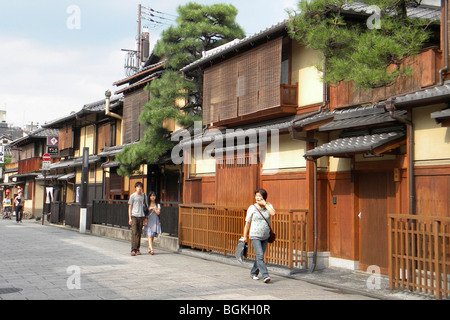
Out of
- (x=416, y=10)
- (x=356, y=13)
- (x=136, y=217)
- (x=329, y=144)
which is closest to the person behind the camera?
(x=329, y=144)

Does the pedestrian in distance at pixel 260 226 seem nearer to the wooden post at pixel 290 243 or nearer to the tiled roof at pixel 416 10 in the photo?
the wooden post at pixel 290 243

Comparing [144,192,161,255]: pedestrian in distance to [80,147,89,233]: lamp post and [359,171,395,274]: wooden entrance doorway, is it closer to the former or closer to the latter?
[359,171,395,274]: wooden entrance doorway

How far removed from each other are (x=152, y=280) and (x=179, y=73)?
10.8 meters

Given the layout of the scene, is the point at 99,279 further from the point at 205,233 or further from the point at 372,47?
the point at 372,47

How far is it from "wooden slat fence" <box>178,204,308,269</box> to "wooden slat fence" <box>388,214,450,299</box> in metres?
2.56

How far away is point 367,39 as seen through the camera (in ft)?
29.1

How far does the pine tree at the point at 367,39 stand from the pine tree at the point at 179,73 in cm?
834

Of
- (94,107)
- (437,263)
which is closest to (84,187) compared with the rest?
(94,107)

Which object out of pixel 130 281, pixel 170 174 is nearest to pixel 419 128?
pixel 130 281

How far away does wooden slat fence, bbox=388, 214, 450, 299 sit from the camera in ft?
25.6

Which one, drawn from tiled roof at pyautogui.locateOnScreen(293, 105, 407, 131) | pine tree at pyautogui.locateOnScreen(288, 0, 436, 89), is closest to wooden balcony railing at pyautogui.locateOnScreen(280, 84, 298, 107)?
tiled roof at pyautogui.locateOnScreen(293, 105, 407, 131)

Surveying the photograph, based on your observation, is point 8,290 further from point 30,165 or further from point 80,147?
point 30,165

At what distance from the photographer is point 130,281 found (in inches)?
375

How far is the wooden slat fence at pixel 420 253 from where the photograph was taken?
25.6ft
